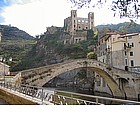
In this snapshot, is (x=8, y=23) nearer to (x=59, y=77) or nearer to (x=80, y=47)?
(x=59, y=77)

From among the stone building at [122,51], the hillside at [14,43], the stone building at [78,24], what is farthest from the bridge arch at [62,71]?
the hillside at [14,43]

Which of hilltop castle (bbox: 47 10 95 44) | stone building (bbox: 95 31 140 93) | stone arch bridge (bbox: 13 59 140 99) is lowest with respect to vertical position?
stone arch bridge (bbox: 13 59 140 99)

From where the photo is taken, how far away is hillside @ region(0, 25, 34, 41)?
3785 millimetres

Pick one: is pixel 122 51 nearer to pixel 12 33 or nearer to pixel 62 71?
pixel 62 71

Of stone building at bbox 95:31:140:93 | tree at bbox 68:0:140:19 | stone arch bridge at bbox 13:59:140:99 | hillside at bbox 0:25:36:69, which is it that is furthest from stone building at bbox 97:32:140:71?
tree at bbox 68:0:140:19

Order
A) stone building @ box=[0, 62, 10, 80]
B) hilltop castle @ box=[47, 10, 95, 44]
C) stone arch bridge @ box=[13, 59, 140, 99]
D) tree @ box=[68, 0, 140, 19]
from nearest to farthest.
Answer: tree @ box=[68, 0, 140, 19]
stone building @ box=[0, 62, 10, 80]
hilltop castle @ box=[47, 10, 95, 44]
stone arch bridge @ box=[13, 59, 140, 99]

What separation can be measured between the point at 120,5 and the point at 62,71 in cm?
563

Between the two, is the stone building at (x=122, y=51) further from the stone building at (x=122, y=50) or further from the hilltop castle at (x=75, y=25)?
the hilltop castle at (x=75, y=25)

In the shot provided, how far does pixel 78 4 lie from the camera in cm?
284

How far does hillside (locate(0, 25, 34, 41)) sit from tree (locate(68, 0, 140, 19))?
135cm

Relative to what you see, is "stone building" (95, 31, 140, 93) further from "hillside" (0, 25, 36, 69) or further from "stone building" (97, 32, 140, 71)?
"hillside" (0, 25, 36, 69)

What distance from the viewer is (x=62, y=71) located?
8016mm
